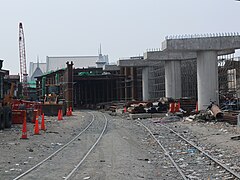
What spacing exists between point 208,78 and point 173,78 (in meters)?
13.9

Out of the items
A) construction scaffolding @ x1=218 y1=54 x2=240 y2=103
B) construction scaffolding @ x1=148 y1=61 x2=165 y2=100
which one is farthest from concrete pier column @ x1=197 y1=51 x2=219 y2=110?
construction scaffolding @ x1=148 y1=61 x2=165 y2=100

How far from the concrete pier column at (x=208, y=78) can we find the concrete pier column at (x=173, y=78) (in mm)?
13313

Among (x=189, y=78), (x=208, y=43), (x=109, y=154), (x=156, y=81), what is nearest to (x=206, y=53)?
(x=208, y=43)

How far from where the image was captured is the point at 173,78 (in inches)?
1860

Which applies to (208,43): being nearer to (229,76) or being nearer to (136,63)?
(229,76)

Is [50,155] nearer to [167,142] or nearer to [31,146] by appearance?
A: [31,146]

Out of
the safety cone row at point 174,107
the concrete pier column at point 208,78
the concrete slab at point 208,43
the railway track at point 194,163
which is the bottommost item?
the railway track at point 194,163

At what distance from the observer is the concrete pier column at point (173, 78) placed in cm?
4722

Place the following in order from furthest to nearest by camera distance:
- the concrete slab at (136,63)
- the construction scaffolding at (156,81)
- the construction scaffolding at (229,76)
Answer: the construction scaffolding at (156,81) → the concrete slab at (136,63) → the construction scaffolding at (229,76)

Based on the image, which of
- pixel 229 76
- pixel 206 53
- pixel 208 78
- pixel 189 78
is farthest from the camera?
pixel 189 78

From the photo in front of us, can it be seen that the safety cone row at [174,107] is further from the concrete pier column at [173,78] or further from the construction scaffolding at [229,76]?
the concrete pier column at [173,78]

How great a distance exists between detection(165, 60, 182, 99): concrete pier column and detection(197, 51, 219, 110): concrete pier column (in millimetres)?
13313

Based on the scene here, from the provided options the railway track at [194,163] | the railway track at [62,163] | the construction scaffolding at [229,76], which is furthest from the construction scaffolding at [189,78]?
the railway track at [62,163]

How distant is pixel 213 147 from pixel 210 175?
580 centimetres
